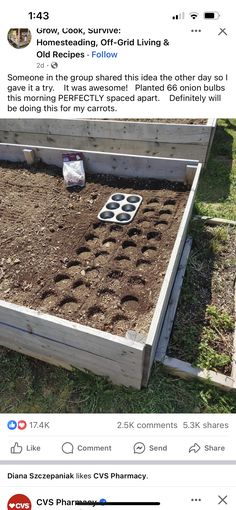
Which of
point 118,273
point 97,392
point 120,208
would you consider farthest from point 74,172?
point 97,392

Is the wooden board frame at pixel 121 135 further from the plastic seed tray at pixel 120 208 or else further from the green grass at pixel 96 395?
the green grass at pixel 96 395

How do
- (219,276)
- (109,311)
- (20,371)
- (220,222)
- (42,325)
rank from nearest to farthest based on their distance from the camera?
(42,325) → (109,311) → (20,371) → (219,276) → (220,222)

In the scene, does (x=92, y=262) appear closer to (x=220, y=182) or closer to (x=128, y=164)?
(x=128, y=164)

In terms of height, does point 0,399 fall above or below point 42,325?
below

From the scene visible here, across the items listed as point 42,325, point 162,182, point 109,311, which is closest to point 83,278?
point 109,311

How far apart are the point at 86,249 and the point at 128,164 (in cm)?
106

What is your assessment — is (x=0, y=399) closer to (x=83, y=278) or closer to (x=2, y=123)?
(x=83, y=278)

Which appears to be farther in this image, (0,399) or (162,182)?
(162,182)

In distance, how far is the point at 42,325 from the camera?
1939 millimetres

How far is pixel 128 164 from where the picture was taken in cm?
319
